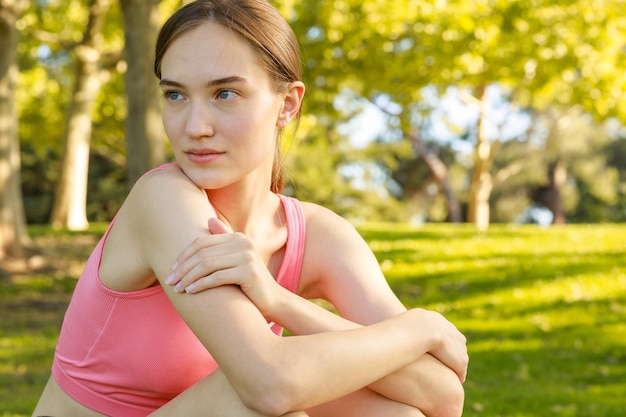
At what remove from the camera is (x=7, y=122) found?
1108cm

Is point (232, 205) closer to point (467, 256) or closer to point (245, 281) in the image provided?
point (245, 281)

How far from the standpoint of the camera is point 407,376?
2.48m

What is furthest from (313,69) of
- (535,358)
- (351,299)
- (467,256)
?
(351,299)

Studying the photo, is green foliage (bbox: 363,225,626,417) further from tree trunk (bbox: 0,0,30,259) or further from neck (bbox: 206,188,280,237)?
tree trunk (bbox: 0,0,30,259)

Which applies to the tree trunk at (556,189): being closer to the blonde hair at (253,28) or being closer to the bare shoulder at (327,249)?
the bare shoulder at (327,249)

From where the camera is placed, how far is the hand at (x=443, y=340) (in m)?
2.52

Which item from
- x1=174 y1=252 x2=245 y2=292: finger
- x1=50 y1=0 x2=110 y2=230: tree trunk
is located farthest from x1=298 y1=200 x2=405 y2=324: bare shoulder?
x1=50 y1=0 x2=110 y2=230: tree trunk

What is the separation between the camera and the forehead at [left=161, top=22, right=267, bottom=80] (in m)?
2.40

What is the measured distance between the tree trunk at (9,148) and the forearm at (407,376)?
30.2 feet

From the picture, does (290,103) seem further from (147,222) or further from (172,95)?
(147,222)

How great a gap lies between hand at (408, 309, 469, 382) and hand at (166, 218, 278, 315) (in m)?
0.50

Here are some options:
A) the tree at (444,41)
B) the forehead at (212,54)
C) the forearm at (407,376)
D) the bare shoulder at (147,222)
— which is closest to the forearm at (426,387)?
the forearm at (407,376)

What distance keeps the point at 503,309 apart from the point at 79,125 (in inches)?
444

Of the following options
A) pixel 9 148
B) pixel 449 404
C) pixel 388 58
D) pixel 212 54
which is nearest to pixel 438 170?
pixel 388 58
